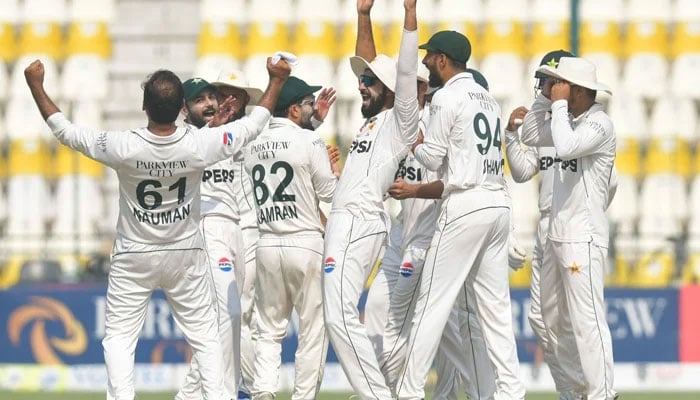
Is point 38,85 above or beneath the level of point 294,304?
above

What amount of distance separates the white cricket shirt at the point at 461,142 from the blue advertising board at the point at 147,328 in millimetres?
6074

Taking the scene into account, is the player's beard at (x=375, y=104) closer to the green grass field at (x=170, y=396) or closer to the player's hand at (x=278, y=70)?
the player's hand at (x=278, y=70)

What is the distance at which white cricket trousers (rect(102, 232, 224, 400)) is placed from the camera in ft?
27.4

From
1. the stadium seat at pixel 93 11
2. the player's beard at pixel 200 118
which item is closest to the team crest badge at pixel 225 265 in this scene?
the player's beard at pixel 200 118

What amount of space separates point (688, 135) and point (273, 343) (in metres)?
11.0

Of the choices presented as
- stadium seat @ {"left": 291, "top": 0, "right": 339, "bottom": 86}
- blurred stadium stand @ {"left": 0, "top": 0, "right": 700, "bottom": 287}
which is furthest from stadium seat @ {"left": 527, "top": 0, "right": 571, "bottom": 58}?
stadium seat @ {"left": 291, "top": 0, "right": 339, "bottom": 86}

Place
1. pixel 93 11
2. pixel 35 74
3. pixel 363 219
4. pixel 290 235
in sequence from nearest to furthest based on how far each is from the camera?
pixel 35 74, pixel 363 219, pixel 290 235, pixel 93 11

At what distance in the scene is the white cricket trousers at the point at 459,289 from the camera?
28.6ft

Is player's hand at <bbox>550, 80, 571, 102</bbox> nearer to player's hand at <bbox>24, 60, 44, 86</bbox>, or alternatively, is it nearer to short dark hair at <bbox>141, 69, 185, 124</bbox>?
short dark hair at <bbox>141, 69, 185, 124</bbox>

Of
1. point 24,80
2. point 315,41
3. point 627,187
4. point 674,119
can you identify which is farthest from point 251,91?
point 24,80

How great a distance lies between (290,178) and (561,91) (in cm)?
193

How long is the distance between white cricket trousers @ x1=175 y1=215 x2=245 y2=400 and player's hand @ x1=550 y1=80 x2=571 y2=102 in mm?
2557

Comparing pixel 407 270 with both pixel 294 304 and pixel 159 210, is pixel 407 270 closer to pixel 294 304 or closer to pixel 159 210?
pixel 294 304

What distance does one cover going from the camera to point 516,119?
9.98 meters
